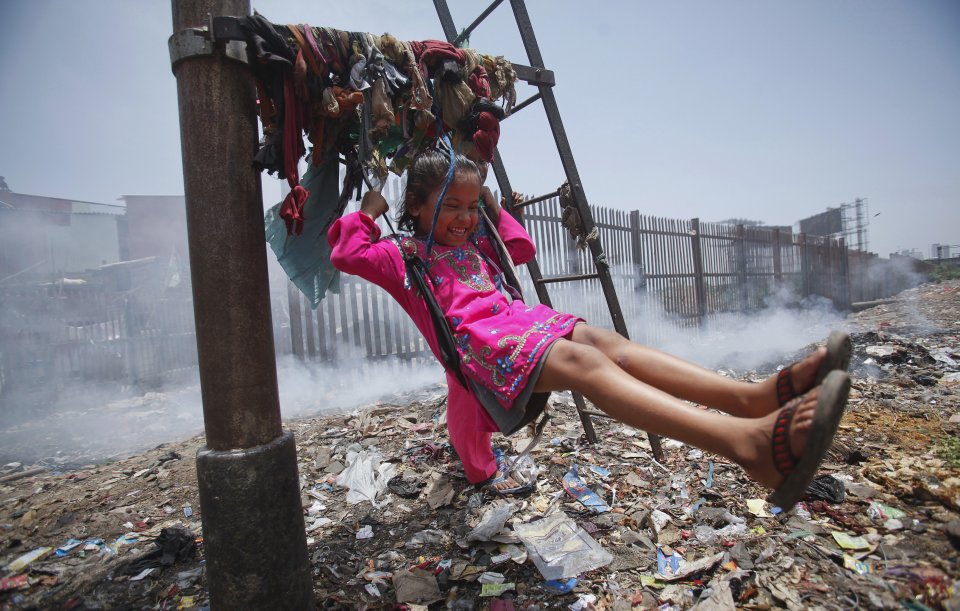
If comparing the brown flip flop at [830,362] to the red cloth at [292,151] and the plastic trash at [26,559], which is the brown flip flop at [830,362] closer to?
the red cloth at [292,151]

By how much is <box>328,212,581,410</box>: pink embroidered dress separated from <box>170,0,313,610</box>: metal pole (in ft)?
1.69

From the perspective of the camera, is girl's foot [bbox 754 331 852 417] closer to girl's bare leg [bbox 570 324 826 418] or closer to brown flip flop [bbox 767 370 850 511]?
girl's bare leg [bbox 570 324 826 418]

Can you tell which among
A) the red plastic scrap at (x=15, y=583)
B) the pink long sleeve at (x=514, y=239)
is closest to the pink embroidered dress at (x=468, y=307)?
the pink long sleeve at (x=514, y=239)

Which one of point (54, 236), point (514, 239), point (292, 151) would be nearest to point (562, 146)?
point (514, 239)

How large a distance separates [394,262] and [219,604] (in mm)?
1671

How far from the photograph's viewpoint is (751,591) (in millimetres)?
2111

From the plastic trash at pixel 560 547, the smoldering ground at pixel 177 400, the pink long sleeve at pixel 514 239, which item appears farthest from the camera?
the smoldering ground at pixel 177 400

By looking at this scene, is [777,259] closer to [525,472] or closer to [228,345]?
[525,472]

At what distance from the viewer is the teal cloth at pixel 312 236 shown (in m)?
2.80

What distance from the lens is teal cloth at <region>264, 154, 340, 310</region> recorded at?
2803 mm

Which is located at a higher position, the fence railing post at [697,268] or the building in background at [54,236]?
the building in background at [54,236]

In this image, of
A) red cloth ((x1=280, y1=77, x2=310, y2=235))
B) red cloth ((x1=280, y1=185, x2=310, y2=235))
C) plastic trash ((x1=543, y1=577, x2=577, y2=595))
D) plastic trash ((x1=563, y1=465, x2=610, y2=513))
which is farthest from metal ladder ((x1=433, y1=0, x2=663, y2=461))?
red cloth ((x1=280, y1=185, x2=310, y2=235))

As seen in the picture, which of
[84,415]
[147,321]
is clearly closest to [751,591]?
[84,415]

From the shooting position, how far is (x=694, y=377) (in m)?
1.94
